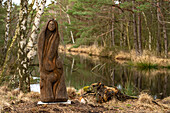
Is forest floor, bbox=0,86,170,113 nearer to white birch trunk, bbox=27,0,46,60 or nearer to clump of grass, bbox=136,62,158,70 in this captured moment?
white birch trunk, bbox=27,0,46,60

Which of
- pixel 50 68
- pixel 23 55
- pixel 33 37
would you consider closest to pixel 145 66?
pixel 33 37

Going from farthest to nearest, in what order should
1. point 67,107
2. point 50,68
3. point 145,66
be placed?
point 145,66, point 50,68, point 67,107

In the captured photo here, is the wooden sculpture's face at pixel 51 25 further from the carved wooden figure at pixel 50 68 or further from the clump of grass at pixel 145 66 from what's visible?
the clump of grass at pixel 145 66

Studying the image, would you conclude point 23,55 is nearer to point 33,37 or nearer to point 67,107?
point 33,37

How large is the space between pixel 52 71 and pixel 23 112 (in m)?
1.10

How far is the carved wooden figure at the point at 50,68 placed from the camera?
446cm

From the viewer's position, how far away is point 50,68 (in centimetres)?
446

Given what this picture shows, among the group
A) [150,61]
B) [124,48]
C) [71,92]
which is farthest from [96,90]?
[124,48]

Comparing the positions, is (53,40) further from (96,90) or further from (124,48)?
(124,48)

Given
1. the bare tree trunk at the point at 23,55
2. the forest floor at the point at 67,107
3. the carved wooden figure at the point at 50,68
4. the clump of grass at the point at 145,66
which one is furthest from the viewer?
the clump of grass at the point at 145,66

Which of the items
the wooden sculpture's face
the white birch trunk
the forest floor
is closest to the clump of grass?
the forest floor

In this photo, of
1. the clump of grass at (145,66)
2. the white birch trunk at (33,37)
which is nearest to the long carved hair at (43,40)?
the white birch trunk at (33,37)

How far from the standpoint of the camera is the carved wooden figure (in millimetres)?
4457

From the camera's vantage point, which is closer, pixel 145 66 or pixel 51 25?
pixel 51 25
